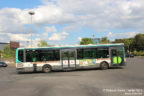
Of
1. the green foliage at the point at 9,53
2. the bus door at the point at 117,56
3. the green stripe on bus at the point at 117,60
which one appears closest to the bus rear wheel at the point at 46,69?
the bus door at the point at 117,56

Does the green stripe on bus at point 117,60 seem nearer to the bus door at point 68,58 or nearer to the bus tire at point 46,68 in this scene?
the bus door at point 68,58

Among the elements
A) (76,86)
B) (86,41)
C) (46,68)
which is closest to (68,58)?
(46,68)

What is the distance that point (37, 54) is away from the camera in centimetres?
1569

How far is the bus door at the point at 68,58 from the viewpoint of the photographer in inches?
620

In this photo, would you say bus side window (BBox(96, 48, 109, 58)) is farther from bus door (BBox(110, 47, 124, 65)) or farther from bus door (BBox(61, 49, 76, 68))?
bus door (BBox(61, 49, 76, 68))

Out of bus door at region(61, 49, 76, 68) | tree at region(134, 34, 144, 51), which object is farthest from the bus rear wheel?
tree at region(134, 34, 144, 51)

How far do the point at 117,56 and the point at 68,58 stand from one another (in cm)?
561

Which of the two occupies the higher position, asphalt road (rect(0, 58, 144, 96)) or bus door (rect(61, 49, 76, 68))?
bus door (rect(61, 49, 76, 68))

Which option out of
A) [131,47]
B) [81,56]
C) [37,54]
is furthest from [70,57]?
[131,47]

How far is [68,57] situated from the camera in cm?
1588

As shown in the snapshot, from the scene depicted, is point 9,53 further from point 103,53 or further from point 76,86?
point 76,86

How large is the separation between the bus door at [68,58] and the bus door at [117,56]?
4394 millimetres

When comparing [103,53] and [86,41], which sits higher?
[86,41]

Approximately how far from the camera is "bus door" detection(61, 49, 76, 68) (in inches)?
620
